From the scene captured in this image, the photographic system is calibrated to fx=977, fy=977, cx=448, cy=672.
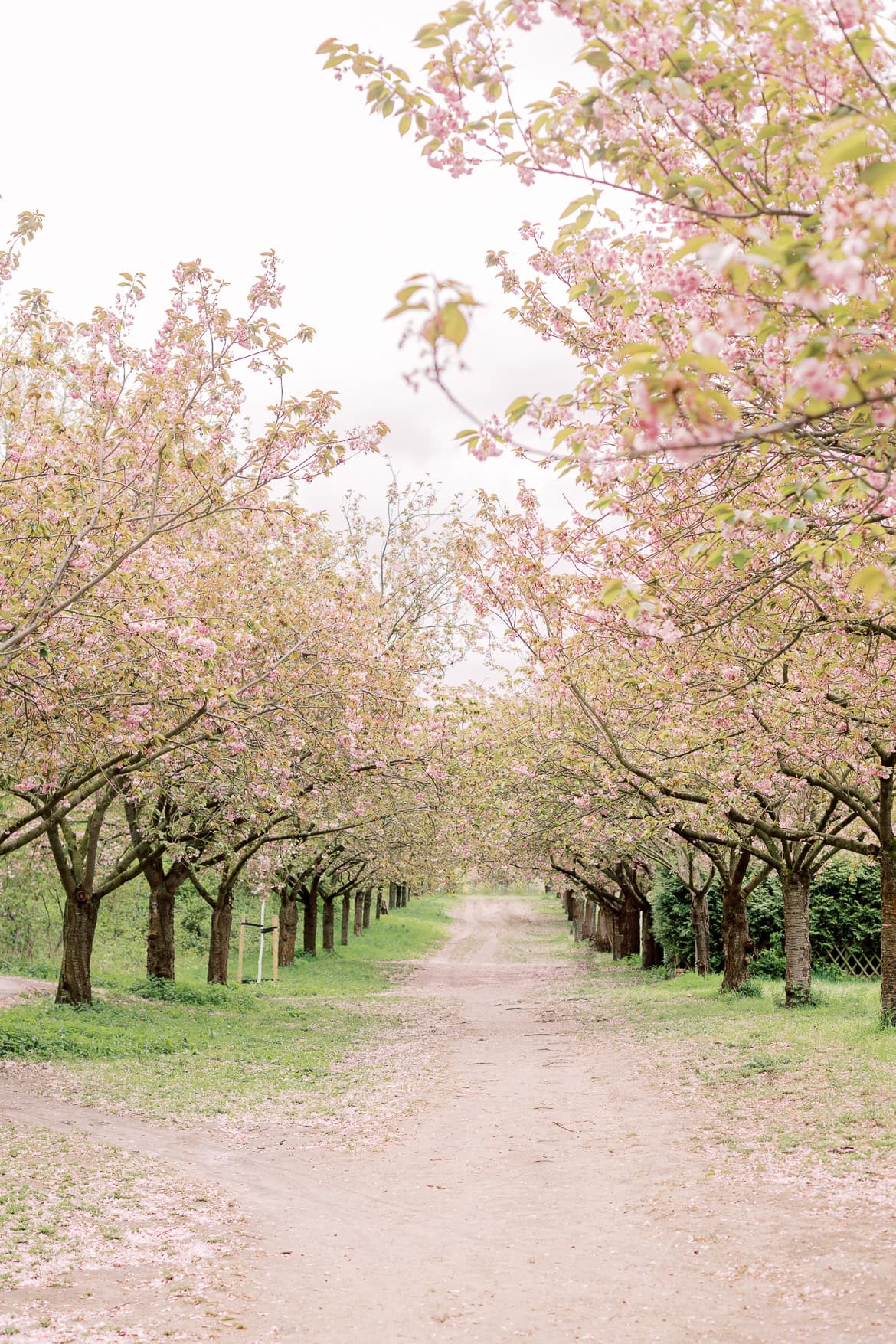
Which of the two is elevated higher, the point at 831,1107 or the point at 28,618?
the point at 28,618

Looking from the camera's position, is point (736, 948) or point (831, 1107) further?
point (736, 948)

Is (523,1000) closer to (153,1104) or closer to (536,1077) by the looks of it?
(536,1077)

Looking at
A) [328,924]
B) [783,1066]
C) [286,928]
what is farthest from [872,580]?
[328,924]

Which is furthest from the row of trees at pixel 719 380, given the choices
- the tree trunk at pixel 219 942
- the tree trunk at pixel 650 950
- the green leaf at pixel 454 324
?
the tree trunk at pixel 650 950

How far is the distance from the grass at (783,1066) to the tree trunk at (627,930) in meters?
15.8

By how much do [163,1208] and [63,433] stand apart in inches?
290

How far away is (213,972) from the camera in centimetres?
2736

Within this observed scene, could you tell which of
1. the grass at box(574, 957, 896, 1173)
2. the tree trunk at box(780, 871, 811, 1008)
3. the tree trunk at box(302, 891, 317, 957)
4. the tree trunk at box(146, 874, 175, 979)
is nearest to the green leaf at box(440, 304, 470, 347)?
the grass at box(574, 957, 896, 1173)

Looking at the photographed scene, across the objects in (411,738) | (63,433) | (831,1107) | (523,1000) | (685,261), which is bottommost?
(523,1000)

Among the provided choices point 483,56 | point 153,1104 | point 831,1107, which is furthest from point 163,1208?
point 483,56

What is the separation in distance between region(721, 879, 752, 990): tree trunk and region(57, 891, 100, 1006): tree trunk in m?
14.0

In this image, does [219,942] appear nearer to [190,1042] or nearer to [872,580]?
[190,1042]

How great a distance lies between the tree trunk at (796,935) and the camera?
1925 centimetres

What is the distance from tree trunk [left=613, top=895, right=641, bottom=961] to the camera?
3909cm
